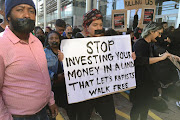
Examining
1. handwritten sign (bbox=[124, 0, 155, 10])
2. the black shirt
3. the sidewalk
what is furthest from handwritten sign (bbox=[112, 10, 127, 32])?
the sidewalk

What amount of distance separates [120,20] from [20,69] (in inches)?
106

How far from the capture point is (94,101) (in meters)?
1.77

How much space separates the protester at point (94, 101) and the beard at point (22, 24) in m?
0.77

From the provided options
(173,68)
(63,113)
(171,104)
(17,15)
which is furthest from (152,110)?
(17,15)

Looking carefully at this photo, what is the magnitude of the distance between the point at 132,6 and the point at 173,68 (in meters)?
1.67

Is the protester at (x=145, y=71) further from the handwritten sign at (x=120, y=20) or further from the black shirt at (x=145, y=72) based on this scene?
the handwritten sign at (x=120, y=20)

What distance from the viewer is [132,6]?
11.1 ft

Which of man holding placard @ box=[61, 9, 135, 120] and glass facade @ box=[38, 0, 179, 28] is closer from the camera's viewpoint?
man holding placard @ box=[61, 9, 135, 120]

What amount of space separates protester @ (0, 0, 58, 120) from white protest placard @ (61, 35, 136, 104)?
0.38 meters

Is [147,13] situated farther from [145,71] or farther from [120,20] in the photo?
[145,71]

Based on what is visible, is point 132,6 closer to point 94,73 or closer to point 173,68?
point 173,68

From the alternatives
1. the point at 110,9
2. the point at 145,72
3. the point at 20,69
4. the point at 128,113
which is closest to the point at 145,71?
the point at 145,72

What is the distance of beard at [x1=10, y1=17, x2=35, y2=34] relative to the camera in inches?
44.6

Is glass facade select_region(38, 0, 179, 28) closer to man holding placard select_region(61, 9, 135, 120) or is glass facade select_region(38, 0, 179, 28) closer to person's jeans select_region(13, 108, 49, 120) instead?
man holding placard select_region(61, 9, 135, 120)
